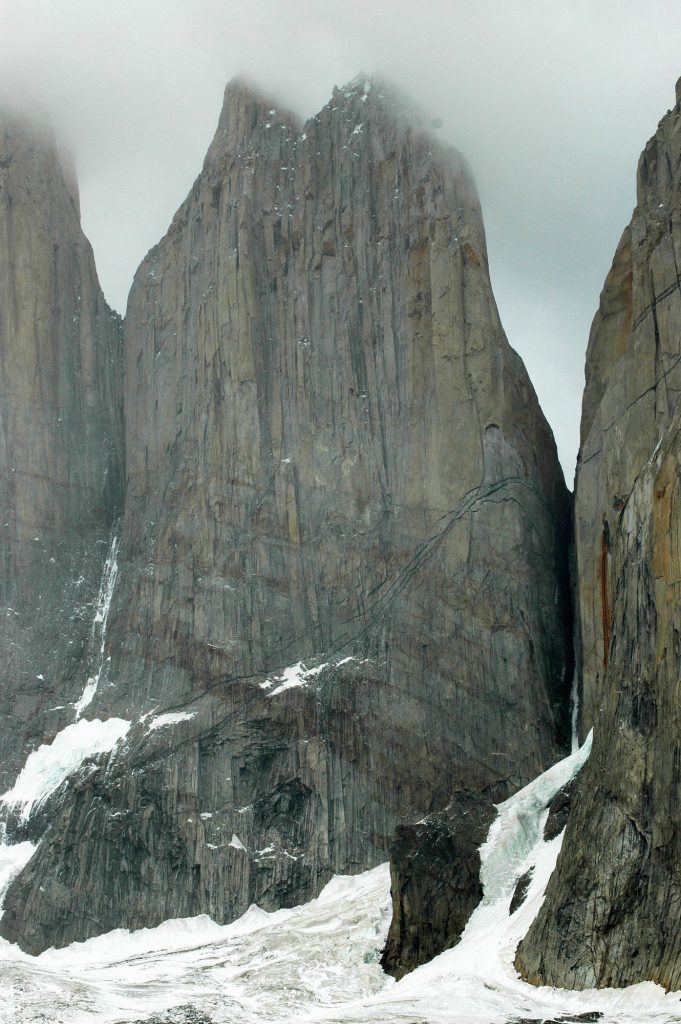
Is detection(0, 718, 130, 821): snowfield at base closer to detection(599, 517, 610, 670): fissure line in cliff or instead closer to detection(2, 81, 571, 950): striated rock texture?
detection(2, 81, 571, 950): striated rock texture

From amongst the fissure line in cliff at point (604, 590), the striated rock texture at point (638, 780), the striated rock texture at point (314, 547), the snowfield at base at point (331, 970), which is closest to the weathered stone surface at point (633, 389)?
the fissure line in cliff at point (604, 590)

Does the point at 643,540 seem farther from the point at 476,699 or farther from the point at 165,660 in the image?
the point at 165,660

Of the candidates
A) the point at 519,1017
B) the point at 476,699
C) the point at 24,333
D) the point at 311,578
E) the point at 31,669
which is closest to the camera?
the point at 519,1017

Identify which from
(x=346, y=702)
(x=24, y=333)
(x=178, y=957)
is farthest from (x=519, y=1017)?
(x=24, y=333)

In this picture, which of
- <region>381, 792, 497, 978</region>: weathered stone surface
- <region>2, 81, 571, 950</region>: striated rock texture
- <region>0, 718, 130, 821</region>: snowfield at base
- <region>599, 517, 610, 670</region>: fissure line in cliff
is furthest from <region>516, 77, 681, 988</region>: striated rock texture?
<region>0, 718, 130, 821</region>: snowfield at base

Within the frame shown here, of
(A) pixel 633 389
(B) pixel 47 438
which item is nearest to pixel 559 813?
(A) pixel 633 389

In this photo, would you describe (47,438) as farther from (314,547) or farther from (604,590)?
(604,590)

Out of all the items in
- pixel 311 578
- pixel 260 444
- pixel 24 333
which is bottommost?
pixel 311 578
